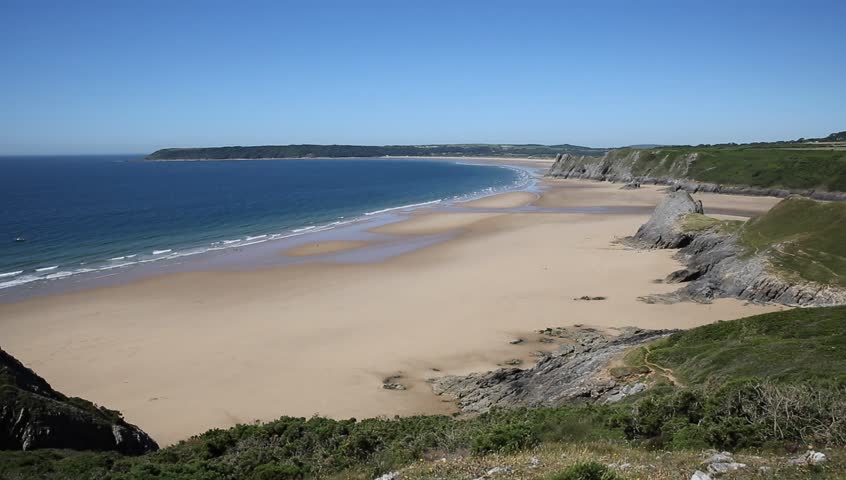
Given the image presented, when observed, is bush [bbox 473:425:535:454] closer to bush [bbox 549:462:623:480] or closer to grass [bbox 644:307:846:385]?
bush [bbox 549:462:623:480]

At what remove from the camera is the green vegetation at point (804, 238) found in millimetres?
27516

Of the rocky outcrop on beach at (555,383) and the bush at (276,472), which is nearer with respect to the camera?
the bush at (276,472)

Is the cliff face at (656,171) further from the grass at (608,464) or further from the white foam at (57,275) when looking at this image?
the white foam at (57,275)

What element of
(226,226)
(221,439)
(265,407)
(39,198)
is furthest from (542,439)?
(39,198)

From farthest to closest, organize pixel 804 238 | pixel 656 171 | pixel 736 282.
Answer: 1. pixel 656 171
2. pixel 804 238
3. pixel 736 282

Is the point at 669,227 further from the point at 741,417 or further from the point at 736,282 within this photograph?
the point at 741,417

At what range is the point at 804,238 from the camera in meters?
30.5

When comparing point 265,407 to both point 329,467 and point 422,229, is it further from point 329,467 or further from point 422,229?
point 422,229

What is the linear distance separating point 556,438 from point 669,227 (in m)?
36.9

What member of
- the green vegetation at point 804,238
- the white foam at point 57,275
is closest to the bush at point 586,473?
the green vegetation at point 804,238

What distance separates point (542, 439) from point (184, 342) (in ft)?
64.9

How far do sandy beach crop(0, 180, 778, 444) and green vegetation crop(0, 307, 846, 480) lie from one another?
5.91 metres

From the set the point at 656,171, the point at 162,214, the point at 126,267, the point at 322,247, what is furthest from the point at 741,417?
the point at 656,171

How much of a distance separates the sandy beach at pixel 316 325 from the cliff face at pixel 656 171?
51452 mm
